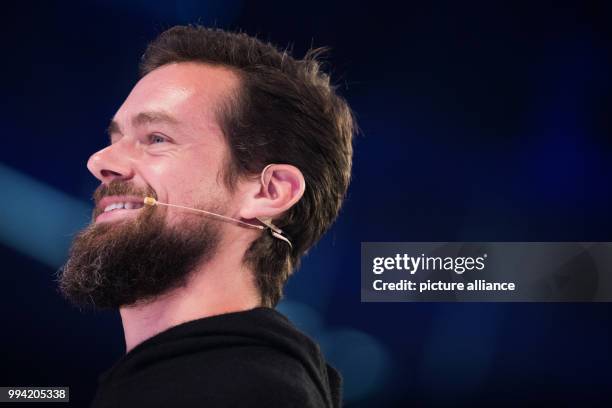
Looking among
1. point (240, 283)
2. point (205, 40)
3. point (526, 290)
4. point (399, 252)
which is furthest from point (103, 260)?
point (526, 290)

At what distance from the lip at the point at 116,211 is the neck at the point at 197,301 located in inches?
6.1

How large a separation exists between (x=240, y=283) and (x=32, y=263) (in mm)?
2108

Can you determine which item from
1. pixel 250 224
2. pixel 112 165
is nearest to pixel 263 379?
pixel 250 224

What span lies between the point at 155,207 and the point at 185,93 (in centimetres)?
24

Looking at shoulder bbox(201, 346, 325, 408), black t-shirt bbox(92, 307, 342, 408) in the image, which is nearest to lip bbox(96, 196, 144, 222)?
black t-shirt bbox(92, 307, 342, 408)

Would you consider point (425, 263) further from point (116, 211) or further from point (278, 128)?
point (116, 211)

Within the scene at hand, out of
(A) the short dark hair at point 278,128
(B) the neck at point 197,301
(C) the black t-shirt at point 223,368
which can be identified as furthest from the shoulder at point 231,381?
(A) the short dark hair at point 278,128

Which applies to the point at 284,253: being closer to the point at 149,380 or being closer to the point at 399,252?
the point at 149,380

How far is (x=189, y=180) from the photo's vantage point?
3.94 feet

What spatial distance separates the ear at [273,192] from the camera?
1241mm

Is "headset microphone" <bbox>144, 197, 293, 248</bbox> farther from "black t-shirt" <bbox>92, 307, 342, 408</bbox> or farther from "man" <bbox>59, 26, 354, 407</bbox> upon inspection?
"black t-shirt" <bbox>92, 307, 342, 408</bbox>

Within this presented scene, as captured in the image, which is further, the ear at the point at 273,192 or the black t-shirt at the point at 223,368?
the ear at the point at 273,192

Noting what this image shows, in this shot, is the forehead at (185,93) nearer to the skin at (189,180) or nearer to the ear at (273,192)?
the skin at (189,180)

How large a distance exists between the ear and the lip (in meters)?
0.19
